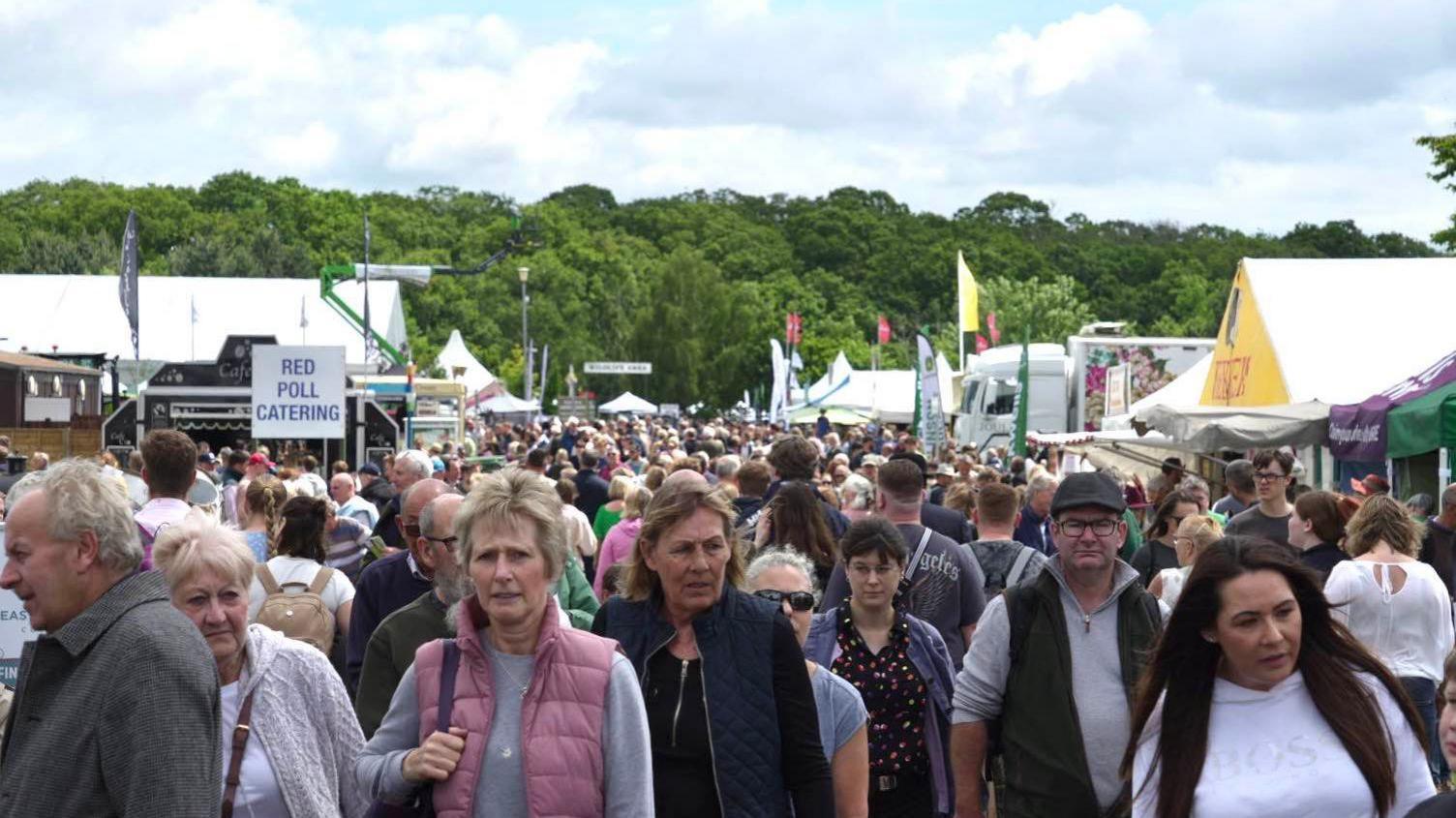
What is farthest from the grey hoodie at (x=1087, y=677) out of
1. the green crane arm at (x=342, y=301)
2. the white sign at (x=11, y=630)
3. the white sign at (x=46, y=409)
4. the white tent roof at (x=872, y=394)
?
the white tent roof at (x=872, y=394)

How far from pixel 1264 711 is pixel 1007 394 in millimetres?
37604

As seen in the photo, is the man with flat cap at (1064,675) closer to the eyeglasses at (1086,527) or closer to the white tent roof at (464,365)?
the eyeglasses at (1086,527)

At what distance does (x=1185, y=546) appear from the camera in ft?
31.0

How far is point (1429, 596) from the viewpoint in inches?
358

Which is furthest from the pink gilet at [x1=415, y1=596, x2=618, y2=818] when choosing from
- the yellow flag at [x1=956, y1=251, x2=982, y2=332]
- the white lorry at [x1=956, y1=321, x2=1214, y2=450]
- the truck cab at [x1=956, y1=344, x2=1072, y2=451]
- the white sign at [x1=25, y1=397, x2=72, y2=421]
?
the yellow flag at [x1=956, y1=251, x2=982, y2=332]

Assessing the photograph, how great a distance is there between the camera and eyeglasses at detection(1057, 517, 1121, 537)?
5.62 meters

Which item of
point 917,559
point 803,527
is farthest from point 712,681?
point 803,527

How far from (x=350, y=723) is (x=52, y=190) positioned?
120 meters

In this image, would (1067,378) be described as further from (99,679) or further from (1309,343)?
(99,679)

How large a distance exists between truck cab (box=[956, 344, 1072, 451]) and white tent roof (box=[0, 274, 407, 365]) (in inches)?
1055

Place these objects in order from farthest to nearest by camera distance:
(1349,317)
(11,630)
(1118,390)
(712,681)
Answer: (1118,390) < (1349,317) < (11,630) < (712,681)

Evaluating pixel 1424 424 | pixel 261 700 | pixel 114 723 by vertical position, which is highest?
pixel 1424 424

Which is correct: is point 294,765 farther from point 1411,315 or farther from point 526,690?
point 1411,315

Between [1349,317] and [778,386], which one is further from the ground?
[1349,317]
